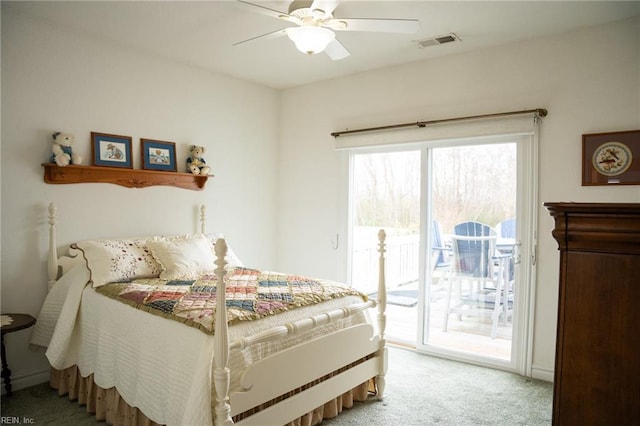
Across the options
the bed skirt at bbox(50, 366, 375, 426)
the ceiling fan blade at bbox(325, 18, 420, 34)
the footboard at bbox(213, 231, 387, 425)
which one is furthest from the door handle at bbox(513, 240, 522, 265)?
the ceiling fan blade at bbox(325, 18, 420, 34)

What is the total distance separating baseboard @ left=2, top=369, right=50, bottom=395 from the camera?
2768 mm

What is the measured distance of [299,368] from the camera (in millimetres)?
2113

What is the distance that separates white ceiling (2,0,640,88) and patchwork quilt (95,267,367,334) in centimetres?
178

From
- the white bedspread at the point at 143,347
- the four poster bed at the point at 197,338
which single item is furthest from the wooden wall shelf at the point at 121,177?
the white bedspread at the point at 143,347

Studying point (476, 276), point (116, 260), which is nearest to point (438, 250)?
point (476, 276)

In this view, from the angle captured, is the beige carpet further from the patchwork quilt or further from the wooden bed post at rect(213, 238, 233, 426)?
the wooden bed post at rect(213, 238, 233, 426)

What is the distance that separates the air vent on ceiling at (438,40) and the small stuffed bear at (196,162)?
209cm

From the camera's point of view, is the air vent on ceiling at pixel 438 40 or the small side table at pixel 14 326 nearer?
the small side table at pixel 14 326

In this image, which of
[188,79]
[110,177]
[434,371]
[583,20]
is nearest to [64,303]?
[110,177]

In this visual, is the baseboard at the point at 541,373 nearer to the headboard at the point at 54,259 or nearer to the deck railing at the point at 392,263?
the deck railing at the point at 392,263

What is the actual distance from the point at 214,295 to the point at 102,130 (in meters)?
1.74

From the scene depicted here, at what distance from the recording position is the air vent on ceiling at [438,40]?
3.04 metres

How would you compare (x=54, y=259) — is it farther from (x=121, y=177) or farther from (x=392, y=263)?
(x=392, y=263)

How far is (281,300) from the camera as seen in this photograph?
91.0 inches
